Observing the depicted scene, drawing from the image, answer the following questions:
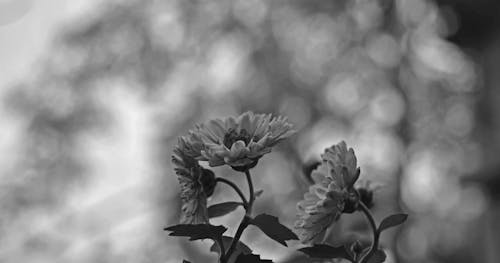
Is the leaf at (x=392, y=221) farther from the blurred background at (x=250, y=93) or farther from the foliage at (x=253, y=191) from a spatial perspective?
the blurred background at (x=250, y=93)

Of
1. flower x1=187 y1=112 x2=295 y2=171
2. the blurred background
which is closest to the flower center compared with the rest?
flower x1=187 y1=112 x2=295 y2=171

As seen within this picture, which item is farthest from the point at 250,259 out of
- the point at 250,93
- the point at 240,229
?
the point at 250,93

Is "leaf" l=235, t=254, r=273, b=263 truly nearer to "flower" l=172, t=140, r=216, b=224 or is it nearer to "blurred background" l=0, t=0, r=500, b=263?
"flower" l=172, t=140, r=216, b=224

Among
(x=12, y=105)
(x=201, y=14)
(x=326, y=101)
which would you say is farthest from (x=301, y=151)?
(x=12, y=105)

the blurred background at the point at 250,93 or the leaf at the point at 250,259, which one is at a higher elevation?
the blurred background at the point at 250,93

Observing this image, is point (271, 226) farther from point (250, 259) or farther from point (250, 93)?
point (250, 93)

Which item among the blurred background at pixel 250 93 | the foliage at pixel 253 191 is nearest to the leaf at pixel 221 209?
the foliage at pixel 253 191
